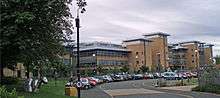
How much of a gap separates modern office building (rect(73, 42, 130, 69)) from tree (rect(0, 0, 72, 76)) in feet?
341

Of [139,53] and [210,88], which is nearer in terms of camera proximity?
[210,88]

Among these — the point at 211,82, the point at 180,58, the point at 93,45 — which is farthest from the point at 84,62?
the point at 211,82

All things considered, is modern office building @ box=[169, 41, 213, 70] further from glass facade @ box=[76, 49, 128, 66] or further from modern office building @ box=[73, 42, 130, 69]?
glass facade @ box=[76, 49, 128, 66]

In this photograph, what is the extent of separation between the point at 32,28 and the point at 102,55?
116584 millimetres

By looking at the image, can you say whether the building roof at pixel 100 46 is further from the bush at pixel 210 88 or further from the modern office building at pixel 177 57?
the bush at pixel 210 88

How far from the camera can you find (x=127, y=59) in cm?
15425

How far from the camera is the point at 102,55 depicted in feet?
469

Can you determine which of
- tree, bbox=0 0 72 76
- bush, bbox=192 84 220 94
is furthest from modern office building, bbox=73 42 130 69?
tree, bbox=0 0 72 76

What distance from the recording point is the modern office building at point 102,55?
13950 cm

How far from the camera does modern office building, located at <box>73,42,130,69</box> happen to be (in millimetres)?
139500

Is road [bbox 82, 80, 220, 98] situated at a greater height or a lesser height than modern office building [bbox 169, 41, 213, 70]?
lesser

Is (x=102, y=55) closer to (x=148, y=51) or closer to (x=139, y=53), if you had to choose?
(x=139, y=53)

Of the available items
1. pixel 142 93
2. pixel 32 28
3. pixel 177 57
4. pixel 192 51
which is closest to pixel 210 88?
pixel 142 93

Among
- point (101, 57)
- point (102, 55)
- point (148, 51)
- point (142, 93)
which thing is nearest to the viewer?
point (142, 93)
